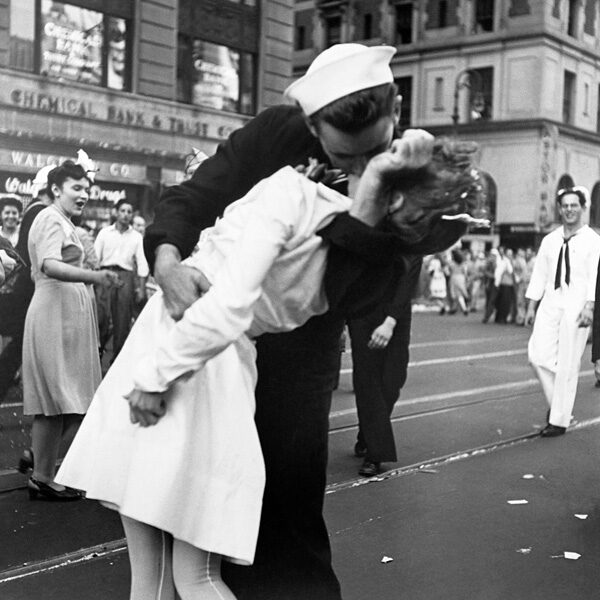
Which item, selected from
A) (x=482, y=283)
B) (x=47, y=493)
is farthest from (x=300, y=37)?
(x=47, y=493)

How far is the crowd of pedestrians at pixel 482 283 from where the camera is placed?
23438 mm

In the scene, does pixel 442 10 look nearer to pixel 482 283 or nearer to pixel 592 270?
pixel 482 283

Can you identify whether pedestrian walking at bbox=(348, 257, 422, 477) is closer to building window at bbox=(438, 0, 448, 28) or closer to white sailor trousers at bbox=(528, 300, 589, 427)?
white sailor trousers at bbox=(528, 300, 589, 427)

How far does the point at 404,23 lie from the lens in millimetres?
44719

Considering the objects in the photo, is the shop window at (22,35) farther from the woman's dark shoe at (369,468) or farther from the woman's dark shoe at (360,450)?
the woman's dark shoe at (369,468)

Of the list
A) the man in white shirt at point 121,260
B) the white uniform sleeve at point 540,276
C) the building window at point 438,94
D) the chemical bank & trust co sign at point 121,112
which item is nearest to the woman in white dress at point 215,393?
the white uniform sleeve at point 540,276

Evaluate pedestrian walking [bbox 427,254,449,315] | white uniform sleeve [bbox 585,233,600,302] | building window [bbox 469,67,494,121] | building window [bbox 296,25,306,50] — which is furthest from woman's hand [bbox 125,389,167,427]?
building window [bbox 296,25,306,50]

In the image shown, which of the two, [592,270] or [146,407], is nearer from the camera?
[146,407]

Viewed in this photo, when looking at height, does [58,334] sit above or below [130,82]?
below

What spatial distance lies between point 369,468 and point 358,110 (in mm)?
4026

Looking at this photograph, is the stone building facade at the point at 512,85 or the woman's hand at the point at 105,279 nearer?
the woman's hand at the point at 105,279

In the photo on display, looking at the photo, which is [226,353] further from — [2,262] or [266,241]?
[2,262]

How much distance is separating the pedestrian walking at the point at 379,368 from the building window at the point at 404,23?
4006 centimetres

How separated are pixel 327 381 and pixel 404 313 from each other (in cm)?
378
